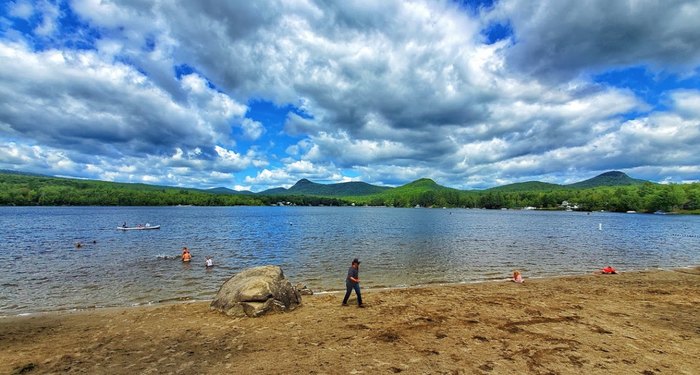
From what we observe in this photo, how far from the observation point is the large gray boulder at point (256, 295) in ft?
61.2

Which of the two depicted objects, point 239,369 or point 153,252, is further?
point 153,252

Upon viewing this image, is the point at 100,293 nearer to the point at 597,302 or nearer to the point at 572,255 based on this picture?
the point at 597,302

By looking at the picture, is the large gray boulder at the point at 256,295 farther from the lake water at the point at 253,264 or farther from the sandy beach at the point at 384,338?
the lake water at the point at 253,264

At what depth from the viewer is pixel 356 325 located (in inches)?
654

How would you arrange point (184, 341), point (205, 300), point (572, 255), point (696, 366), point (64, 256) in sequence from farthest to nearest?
point (572, 255), point (64, 256), point (205, 300), point (184, 341), point (696, 366)

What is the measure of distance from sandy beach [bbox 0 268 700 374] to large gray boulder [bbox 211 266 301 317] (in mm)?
757

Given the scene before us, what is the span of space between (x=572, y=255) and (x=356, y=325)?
41.7 meters

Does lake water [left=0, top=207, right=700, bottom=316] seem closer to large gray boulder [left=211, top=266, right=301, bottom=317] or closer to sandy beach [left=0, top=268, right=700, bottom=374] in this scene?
sandy beach [left=0, top=268, right=700, bottom=374]

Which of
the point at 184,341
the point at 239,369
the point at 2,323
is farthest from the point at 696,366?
the point at 2,323

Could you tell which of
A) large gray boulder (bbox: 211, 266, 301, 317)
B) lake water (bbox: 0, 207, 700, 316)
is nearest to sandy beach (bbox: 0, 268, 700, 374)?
large gray boulder (bbox: 211, 266, 301, 317)

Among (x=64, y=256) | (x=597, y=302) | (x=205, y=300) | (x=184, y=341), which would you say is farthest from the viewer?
(x=64, y=256)

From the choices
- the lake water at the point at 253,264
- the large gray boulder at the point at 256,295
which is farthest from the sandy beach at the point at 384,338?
the lake water at the point at 253,264

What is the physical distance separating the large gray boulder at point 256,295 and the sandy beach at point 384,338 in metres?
0.76

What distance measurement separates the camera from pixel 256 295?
19.0 metres
